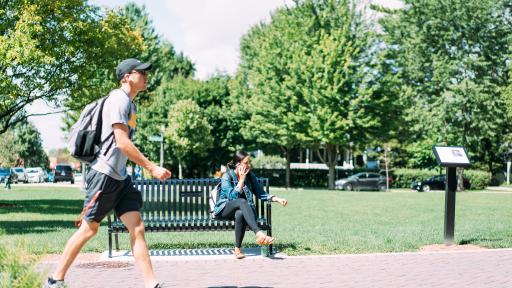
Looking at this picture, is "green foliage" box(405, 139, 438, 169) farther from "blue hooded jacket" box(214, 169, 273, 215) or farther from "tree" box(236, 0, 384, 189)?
"blue hooded jacket" box(214, 169, 273, 215)

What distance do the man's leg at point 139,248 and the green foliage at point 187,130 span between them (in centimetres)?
4142

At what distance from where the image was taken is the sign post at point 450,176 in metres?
9.98

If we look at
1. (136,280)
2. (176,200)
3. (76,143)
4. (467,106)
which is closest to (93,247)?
(176,200)

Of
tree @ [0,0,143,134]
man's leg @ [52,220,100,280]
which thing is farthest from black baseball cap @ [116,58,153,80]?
tree @ [0,0,143,134]

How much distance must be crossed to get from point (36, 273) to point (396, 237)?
8.23m

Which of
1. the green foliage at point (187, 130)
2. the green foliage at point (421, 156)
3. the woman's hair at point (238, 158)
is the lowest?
the woman's hair at point (238, 158)

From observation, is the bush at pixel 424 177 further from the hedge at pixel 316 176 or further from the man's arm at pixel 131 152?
the man's arm at pixel 131 152

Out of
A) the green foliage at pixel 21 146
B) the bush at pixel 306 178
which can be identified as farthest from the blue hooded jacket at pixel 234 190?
the green foliage at pixel 21 146

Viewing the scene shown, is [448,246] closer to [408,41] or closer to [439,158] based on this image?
[439,158]

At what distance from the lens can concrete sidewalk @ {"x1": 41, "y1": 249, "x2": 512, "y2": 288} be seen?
22.1 ft

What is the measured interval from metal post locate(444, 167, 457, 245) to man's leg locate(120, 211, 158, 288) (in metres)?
6.04

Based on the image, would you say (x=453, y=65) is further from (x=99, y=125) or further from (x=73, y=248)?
(x=73, y=248)

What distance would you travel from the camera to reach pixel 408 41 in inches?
1713

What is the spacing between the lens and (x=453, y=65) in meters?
42.0
